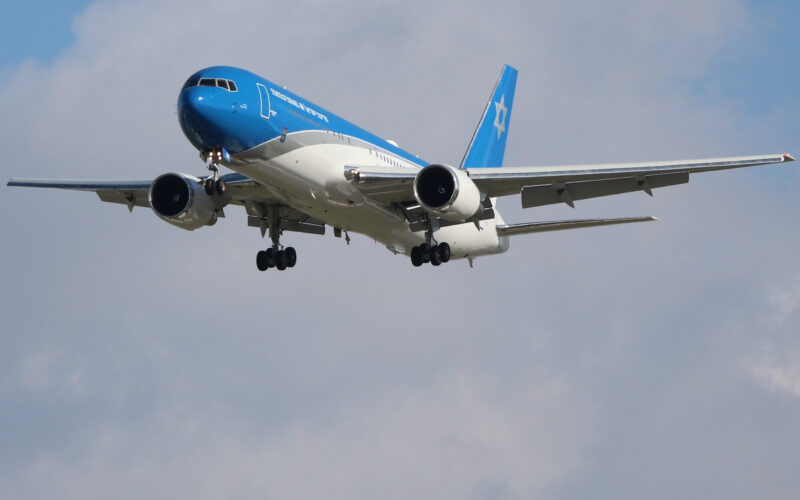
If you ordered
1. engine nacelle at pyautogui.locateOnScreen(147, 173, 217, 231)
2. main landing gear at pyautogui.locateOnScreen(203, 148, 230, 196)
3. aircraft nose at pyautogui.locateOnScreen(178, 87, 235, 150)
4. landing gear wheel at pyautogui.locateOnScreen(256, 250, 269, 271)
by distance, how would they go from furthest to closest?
landing gear wheel at pyautogui.locateOnScreen(256, 250, 269, 271) → engine nacelle at pyautogui.locateOnScreen(147, 173, 217, 231) → main landing gear at pyautogui.locateOnScreen(203, 148, 230, 196) → aircraft nose at pyautogui.locateOnScreen(178, 87, 235, 150)

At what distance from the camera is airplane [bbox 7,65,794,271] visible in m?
32.8

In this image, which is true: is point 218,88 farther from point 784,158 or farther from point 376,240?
point 784,158

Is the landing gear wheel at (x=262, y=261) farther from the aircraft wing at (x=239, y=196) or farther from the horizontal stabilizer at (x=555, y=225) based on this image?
the horizontal stabilizer at (x=555, y=225)

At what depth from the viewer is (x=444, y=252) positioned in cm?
3947

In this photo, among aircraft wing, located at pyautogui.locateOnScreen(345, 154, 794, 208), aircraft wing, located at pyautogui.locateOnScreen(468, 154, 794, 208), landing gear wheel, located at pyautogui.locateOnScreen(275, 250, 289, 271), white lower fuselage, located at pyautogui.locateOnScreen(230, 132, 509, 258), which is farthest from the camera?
landing gear wheel, located at pyautogui.locateOnScreen(275, 250, 289, 271)

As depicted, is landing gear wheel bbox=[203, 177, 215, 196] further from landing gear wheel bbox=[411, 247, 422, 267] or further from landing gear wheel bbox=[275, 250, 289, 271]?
landing gear wheel bbox=[411, 247, 422, 267]

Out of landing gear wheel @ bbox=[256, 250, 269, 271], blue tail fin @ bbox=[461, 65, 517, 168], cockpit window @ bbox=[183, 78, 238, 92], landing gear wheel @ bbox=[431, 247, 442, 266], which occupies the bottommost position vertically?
landing gear wheel @ bbox=[431, 247, 442, 266]

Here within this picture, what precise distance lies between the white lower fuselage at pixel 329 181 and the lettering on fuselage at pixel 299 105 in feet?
1.88

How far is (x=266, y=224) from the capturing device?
40.2 meters

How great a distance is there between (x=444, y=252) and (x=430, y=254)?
45 cm

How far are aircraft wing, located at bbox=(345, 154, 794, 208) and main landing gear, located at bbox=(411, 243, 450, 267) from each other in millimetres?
2127

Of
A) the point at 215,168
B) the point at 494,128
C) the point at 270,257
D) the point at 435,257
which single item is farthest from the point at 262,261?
the point at 494,128

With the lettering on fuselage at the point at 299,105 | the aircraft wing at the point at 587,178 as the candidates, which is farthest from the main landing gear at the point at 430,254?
the lettering on fuselage at the point at 299,105

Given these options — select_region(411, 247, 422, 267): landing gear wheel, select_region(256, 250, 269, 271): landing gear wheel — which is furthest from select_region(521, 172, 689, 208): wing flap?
select_region(256, 250, 269, 271): landing gear wheel
